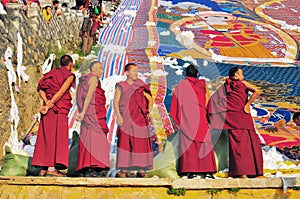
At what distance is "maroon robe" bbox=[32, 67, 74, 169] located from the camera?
521 centimetres

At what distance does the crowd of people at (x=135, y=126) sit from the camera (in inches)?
206

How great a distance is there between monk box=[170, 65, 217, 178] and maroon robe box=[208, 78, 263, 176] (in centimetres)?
13

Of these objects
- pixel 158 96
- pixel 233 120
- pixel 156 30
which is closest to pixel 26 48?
pixel 158 96

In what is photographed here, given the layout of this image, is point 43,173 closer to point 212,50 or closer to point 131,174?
point 131,174

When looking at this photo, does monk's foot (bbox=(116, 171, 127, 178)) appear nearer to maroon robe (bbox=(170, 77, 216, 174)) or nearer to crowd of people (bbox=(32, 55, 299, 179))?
crowd of people (bbox=(32, 55, 299, 179))

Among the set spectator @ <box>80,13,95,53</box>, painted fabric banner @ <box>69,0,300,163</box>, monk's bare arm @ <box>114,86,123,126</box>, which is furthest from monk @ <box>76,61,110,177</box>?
spectator @ <box>80,13,95,53</box>

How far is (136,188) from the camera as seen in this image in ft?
15.7

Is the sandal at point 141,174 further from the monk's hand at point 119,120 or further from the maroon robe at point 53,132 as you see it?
the maroon robe at point 53,132

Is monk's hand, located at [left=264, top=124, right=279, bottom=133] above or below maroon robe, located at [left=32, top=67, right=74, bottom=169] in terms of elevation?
below

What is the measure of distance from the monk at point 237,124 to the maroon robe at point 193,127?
139 millimetres

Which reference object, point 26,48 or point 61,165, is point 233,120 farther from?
point 26,48

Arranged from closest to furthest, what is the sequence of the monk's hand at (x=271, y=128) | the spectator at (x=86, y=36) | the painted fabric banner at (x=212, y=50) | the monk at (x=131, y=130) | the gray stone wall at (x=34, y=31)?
the monk at (x=131, y=130) < the gray stone wall at (x=34, y=31) < the monk's hand at (x=271, y=128) < the painted fabric banner at (x=212, y=50) < the spectator at (x=86, y=36)

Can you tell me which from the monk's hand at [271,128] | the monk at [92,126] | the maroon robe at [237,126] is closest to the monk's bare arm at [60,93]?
the monk at [92,126]

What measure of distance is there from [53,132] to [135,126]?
0.78 meters
